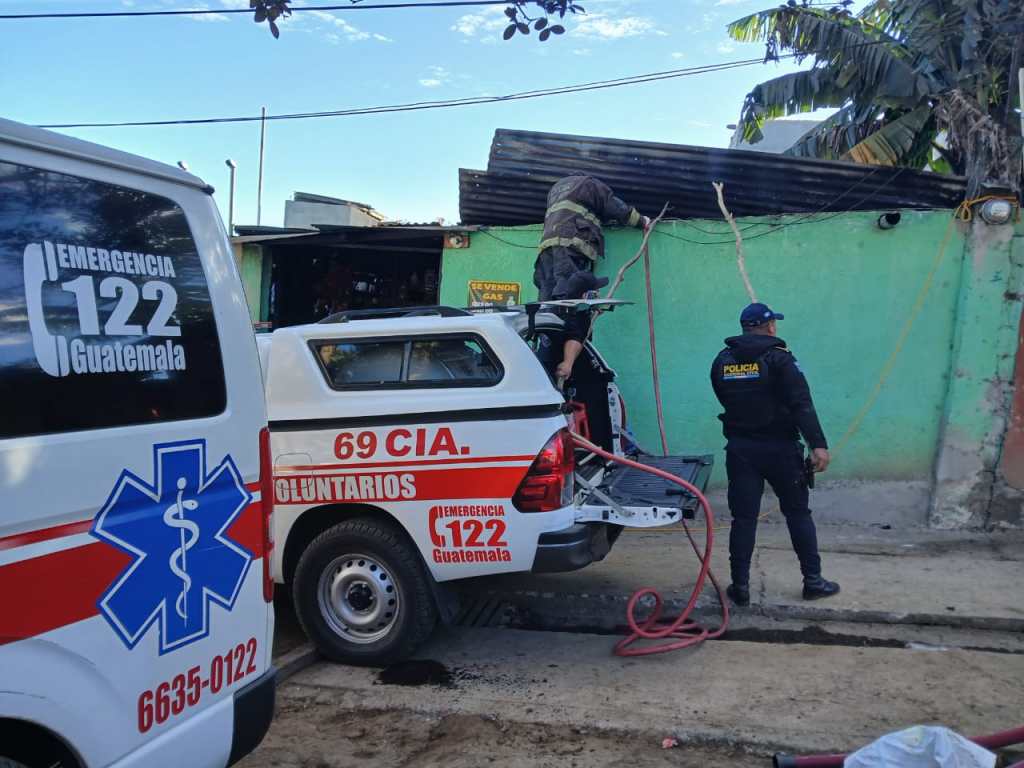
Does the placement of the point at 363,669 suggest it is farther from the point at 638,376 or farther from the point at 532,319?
the point at 638,376

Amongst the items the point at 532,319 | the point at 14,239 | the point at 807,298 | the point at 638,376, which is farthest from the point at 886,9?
the point at 14,239

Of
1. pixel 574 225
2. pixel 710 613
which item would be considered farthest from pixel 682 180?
pixel 710 613

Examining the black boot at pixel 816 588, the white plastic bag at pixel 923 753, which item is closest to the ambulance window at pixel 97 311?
the white plastic bag at pixel 923 753

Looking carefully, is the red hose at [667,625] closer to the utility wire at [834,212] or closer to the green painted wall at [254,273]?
the utility wire at [834,212]

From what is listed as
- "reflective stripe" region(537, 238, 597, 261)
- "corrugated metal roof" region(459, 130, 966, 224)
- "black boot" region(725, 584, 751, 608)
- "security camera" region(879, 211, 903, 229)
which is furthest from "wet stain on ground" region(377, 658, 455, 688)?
"security camera" region(879, 211, 903, 229)

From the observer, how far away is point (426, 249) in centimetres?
853

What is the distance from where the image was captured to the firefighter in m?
7.13

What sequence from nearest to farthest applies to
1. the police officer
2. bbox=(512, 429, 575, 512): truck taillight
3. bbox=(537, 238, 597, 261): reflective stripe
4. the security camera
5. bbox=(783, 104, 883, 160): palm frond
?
bbox=(512, 429, 575, 512): truck taillight → the police officer → the security camera → bbox=(537, 238, 597, 261): reflective stripe → bbox=(783, 104, 883, 160): palm frond

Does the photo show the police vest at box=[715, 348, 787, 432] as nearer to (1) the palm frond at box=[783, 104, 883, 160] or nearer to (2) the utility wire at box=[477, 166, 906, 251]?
(2) the utility wire at box=[477, 166, 906, 251]

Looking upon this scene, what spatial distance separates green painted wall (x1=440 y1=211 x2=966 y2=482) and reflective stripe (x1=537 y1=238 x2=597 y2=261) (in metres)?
0.49

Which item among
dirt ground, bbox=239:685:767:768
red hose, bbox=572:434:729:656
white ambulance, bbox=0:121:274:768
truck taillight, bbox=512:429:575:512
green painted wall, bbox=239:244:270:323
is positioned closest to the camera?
white ambulance, bbox=0:121:274:768

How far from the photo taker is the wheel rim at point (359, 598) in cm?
428

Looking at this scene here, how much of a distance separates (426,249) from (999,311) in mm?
5393

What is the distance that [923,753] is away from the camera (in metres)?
2.66
